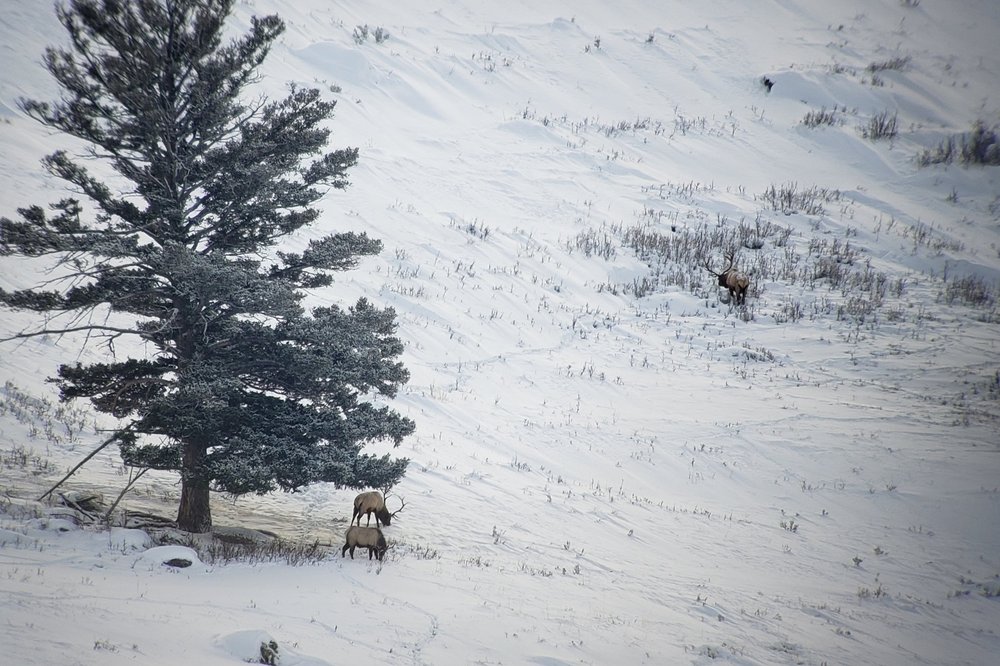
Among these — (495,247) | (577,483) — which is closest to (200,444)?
(577,483)

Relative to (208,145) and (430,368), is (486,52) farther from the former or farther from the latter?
(208,145)

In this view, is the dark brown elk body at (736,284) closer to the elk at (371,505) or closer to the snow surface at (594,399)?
the snow surface at (594,399)

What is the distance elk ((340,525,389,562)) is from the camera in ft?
32.8

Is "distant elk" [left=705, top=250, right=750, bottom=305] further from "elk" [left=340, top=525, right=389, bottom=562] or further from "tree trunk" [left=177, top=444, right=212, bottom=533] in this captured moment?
"tree trunk" [left=177, top=444, right=212, bottom=533]

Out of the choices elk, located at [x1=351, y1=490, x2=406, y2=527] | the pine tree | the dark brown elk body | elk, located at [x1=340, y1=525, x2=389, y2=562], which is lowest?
elk, located at [x1=340, y1=525, x2=389, y2=562]

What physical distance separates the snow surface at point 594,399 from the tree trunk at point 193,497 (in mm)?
1150

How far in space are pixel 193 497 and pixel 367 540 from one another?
2.73 meters

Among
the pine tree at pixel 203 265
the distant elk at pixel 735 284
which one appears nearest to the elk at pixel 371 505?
the pine tree at pixel 203 265

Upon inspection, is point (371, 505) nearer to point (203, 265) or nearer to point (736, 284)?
point (203, 265)

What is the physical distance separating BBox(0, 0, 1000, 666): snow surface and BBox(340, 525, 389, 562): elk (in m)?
0.25

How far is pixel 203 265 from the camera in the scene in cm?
855

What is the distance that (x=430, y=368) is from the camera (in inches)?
748

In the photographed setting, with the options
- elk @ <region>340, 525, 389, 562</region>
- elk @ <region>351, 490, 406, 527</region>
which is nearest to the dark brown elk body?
elk @ <region>351, 490, 406, 527</region>

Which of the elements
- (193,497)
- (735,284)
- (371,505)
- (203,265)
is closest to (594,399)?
(735,284)
